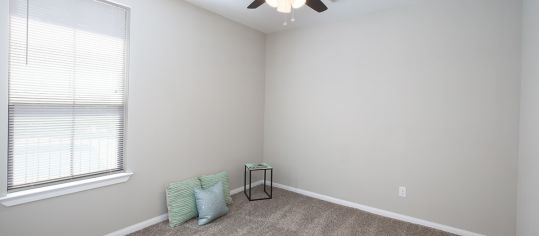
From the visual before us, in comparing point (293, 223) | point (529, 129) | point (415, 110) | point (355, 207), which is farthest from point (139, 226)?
point (529, 129)

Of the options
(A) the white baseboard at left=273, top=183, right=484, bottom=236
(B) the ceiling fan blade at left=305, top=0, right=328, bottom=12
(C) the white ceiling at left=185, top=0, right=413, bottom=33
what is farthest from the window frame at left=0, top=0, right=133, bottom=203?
(A) the white baseboard at left=273, top=183, right=484, bottom=236

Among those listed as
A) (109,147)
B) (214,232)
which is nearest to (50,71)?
(109,147)

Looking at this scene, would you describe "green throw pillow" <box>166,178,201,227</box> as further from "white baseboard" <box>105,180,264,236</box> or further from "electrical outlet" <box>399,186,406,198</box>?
"electrical outlet" <box>399,186,406,198</box>

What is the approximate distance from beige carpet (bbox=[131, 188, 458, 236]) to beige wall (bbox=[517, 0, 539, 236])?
0.74 metres

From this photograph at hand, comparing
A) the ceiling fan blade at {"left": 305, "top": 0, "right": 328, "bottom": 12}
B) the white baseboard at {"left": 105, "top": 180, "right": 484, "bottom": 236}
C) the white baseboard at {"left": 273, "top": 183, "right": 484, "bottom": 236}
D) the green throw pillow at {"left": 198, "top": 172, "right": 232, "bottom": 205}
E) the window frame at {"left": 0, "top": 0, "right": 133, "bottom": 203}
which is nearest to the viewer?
the window frame at {"left": 0, "top": 0, "right": 133, "bottom": 203}

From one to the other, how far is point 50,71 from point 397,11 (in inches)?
135

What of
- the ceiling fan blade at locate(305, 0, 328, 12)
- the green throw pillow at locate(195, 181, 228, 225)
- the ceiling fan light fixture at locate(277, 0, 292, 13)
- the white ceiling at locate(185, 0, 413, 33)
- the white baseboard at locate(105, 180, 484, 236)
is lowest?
the white baseboard at locate(105, 180, 484, 236)

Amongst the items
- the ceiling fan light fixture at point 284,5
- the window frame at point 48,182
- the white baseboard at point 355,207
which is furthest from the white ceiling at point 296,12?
the white baseboard at point 355,207

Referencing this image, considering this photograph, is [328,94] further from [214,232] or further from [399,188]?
[214,232]

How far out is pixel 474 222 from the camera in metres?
2.46

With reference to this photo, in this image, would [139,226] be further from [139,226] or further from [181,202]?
[181,202]

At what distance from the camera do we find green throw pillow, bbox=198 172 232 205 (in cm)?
295

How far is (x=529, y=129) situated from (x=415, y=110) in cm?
90

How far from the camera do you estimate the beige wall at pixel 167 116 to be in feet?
6.73
